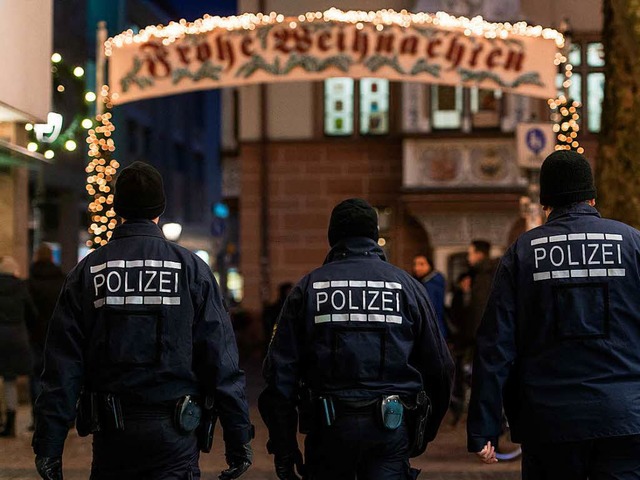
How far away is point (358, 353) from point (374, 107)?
765 inches

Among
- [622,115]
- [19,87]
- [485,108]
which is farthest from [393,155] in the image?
[19,87]

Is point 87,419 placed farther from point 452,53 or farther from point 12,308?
point 452,53

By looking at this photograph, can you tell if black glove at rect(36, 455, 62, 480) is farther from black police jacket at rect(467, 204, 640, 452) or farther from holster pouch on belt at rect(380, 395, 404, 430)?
black police jacket at rect(467, 204, 640, 452)

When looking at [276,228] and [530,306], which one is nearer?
[530,306]

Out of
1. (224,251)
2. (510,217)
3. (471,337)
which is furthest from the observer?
(224,251)

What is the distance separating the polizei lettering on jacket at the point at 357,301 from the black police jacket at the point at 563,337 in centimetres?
50

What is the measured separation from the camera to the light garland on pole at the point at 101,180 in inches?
509

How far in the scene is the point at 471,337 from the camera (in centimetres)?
1258

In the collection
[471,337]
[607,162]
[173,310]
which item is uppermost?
[607,162]

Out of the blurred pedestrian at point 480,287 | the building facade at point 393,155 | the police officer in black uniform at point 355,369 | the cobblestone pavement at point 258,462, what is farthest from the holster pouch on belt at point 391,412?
the building facade at point 393,155

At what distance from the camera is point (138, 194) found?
17.1ft

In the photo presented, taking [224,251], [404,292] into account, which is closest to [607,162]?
[404,292]

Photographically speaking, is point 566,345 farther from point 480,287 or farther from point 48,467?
point 480,287

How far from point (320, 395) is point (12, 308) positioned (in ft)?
23.6
